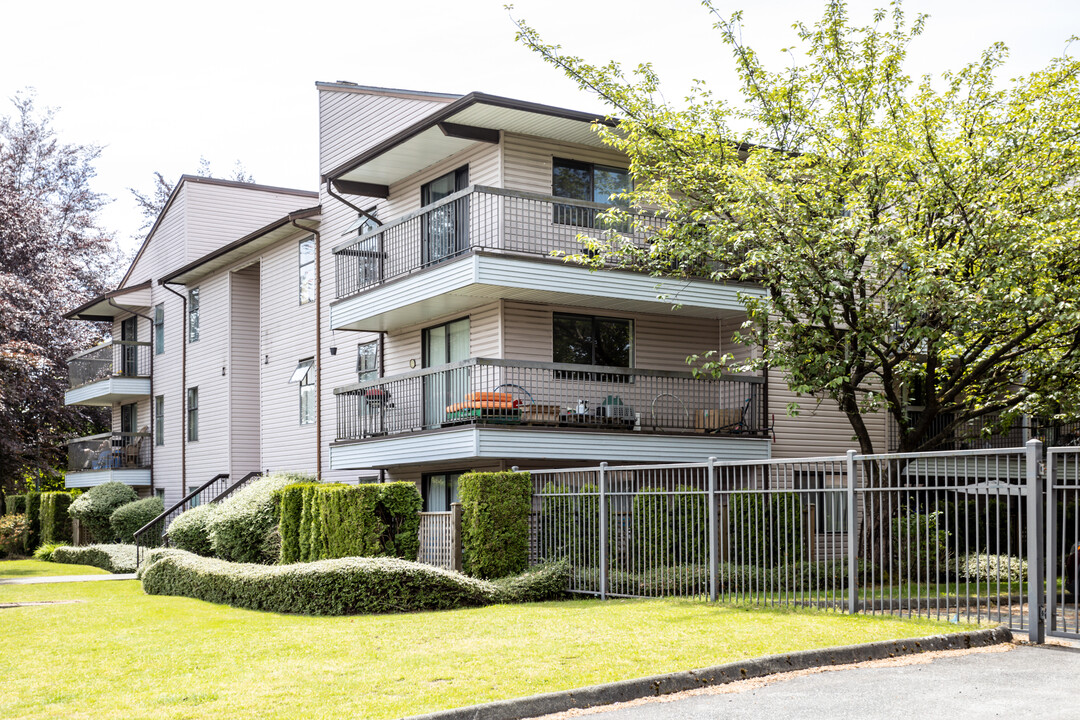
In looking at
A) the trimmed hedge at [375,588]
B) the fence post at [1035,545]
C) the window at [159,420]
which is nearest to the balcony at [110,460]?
the window at [159,420]

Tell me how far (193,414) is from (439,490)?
558 inches

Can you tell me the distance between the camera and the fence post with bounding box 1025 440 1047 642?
1024 cm

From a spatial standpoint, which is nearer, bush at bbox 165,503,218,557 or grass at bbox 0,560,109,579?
bush at bbox 165,503,218,557

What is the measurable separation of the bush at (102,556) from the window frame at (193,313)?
758 cm

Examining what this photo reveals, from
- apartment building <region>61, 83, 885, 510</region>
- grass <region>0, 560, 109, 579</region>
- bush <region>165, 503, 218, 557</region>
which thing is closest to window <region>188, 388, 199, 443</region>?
apartment building <region>61, 83, 885, 510</region>

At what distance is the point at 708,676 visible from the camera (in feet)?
28.9

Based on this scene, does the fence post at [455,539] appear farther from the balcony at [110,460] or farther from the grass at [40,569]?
the balcony at [110,460]

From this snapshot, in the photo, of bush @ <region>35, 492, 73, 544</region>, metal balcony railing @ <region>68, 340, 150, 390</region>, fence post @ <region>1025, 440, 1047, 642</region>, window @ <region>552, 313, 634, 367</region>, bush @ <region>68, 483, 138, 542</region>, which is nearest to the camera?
fence post @ <region>1025, 440, 1047, 642</region>

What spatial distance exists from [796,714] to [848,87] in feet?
41.2

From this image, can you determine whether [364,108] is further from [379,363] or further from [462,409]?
[462,409]

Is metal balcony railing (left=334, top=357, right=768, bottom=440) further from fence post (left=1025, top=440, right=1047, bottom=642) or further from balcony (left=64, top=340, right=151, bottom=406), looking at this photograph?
balcony (left=64, top=340, right=151, bottom=406)

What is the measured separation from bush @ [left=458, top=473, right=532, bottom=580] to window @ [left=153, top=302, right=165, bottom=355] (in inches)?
921

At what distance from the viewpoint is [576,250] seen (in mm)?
20953

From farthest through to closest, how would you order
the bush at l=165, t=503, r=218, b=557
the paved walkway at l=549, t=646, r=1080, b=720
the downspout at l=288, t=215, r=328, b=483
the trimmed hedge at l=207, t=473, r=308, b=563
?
the downspout at l=288, t=215, r=328, b=483, the bush at l=165, t=503, r=218, b=557, the trimmed hedge at l=207, t=473, r=308, b=563, the paved walkway at l=549, t=646, r=1080, b=720
